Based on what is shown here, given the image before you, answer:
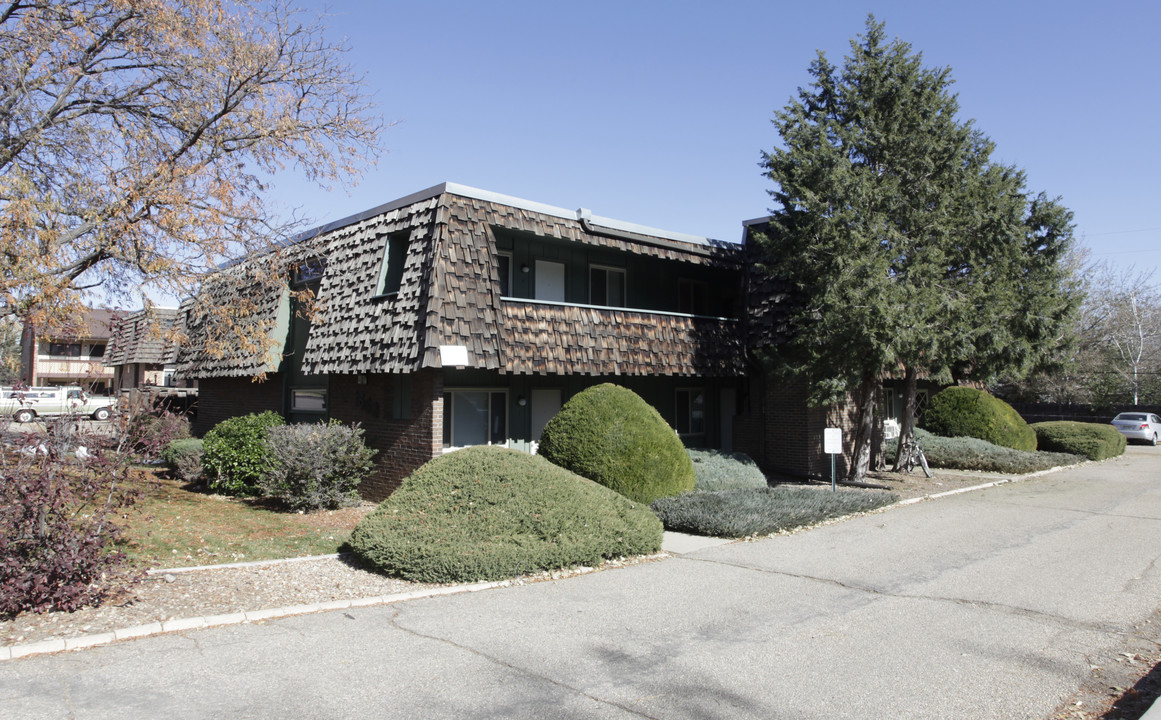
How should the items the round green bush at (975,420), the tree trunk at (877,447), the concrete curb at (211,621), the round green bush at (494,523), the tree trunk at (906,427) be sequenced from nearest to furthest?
1. the concrete curb at (211,621)
2. the round green bush at (494,523)
3. the tree trunk at (906,427)
4. the tree trunk at (877,447)
5. the round green bush at (975,420)

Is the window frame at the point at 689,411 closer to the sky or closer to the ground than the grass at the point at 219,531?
closer to the sky

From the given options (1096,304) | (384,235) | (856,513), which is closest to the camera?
(856,513)

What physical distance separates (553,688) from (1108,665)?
4.34 meters

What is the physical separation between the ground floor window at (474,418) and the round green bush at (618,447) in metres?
1.97

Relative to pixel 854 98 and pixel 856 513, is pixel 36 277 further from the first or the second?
pixel 854 98

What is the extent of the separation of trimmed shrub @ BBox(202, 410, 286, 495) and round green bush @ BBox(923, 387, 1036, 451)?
19.1 metres

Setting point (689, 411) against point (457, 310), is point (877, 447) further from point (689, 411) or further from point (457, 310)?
point (457, 310)

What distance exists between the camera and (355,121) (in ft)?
49.4

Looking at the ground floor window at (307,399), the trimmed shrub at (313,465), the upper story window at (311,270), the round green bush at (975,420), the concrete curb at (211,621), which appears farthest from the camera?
the round green bush at (975,420)

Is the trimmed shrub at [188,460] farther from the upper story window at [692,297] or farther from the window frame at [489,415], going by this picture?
the upper story window at [692,297]

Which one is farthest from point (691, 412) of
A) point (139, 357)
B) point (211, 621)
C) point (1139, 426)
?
point (1139, 426)

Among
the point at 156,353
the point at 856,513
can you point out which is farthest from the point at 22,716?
the point at 156,353

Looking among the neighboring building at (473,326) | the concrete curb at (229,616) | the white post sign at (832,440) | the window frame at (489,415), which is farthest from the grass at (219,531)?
the white post sign at (832,440)

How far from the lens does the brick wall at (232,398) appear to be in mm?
17503
